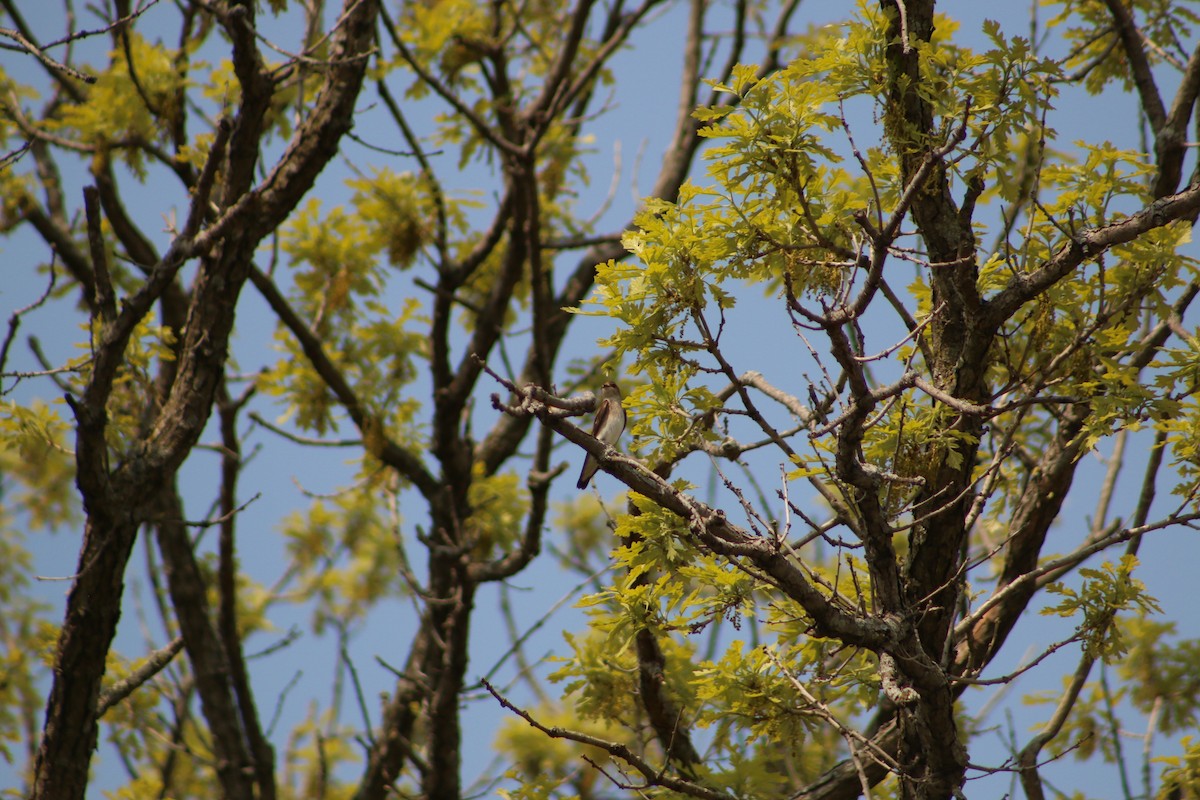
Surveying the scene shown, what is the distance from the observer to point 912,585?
159 inches

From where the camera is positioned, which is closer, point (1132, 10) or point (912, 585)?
point (912, 585)

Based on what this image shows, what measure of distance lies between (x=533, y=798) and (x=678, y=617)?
1185 mm

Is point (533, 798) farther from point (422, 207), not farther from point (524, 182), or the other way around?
point (422, 207)

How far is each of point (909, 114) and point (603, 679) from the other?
2.91m

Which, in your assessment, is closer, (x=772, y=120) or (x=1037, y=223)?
(x=772, y=120)

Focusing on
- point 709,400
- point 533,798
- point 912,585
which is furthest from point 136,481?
point 912,585

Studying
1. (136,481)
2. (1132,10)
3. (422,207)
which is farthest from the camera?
(422,207)

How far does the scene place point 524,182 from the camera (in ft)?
20.4

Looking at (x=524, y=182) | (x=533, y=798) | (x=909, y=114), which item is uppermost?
(x=524, y=182)

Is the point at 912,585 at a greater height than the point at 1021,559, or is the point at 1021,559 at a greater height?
the point at 1021,559

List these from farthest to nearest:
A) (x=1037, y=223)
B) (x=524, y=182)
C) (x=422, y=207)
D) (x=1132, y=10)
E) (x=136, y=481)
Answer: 1. (x=422, y=207)
2. (x=524, y=182)
3. (x=1132, y=10)
4. (x=136, y=481)
5. (x=1037, y=223)

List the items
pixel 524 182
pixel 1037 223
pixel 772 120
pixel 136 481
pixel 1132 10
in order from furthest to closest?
pixel 524 182 < pixel 1132 10 < pixel 136 481 < pixel 1037 223 < pixel 772 120

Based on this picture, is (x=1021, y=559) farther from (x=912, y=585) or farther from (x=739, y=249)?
(x=739, y=249)

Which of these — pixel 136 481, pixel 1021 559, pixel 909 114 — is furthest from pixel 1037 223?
pixel 136 481
